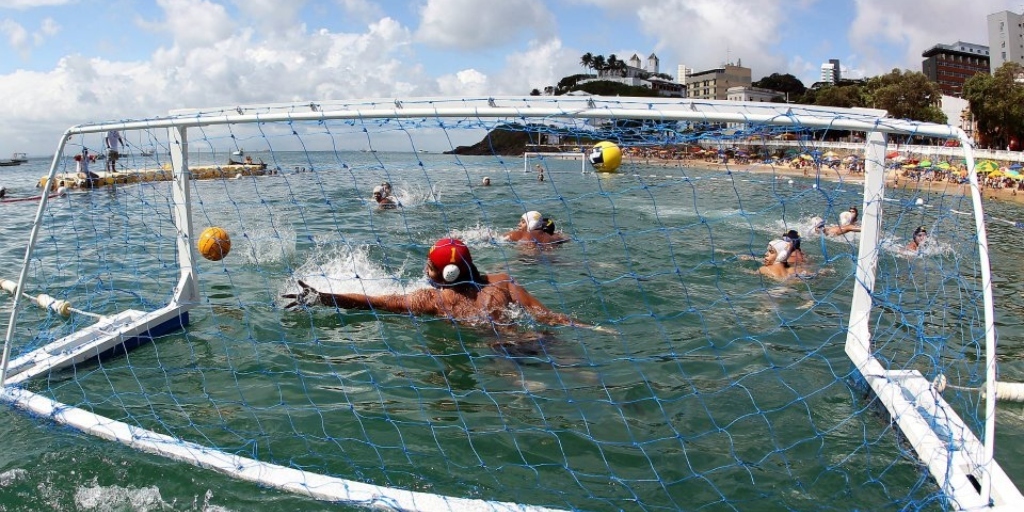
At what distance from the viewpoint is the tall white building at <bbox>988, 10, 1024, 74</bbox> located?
96312mm

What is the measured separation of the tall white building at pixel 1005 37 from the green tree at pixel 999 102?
6038cm

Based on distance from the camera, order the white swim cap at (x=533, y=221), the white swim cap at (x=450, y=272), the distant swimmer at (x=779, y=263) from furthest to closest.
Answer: the white swim cap at (x=533, y=221) → the distant swimmer at (x=779, y=263) → the white swim cap at (x=450, y=272)

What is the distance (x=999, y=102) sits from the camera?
1832 inches

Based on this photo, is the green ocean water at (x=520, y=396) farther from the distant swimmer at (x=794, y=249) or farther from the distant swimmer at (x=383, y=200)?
the distant swimmer at (x=383, y=200)

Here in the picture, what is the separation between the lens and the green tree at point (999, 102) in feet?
152

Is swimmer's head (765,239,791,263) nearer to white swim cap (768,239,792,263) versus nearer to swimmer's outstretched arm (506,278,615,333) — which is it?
white swim cap (768,239,792,263)

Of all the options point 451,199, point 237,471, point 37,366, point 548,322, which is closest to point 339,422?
point 237,471

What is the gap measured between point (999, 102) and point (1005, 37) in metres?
67.6

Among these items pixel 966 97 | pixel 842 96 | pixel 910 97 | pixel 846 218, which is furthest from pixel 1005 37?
pixel 846 218

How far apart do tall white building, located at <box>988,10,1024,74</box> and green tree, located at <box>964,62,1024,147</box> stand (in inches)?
2377

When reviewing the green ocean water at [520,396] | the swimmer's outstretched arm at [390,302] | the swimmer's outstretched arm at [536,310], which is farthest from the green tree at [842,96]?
the swimmer's outstretched arm at [390,302]

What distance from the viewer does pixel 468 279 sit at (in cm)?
642

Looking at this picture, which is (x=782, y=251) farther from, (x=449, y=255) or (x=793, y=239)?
(x=449, y=255)

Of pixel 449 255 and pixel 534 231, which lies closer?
pixel 449 255
